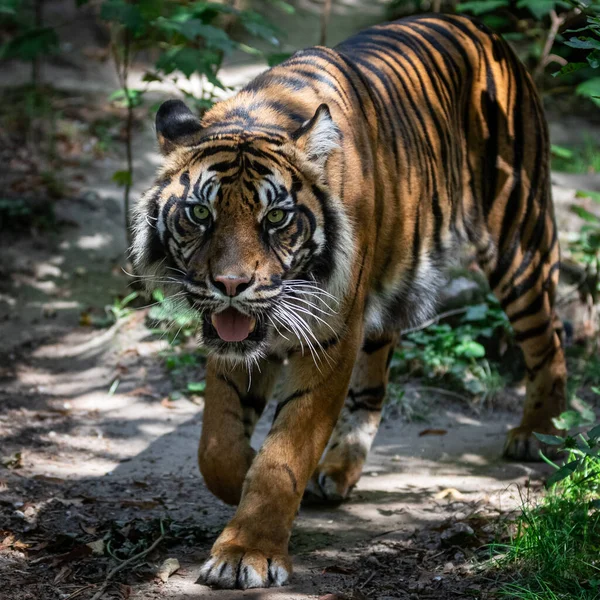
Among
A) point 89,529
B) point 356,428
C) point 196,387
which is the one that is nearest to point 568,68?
point 356,428

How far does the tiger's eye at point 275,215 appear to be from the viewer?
3.00 meters

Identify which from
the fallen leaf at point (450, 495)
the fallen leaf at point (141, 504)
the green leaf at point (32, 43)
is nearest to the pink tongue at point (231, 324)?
the fallen leaf at point (141, 504)

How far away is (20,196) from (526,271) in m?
4.14

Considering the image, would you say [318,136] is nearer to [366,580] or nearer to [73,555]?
[366,580]

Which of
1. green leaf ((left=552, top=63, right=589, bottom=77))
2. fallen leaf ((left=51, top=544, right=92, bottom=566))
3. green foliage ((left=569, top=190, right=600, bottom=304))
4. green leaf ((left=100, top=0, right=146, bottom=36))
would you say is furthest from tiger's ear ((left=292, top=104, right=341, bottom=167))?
green foliage ((left=569, top=190, right=600, bottom=304))

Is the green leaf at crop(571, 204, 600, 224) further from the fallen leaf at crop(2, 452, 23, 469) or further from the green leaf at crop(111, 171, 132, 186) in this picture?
the fallen leaf at crop(2, 452, 23, 469)

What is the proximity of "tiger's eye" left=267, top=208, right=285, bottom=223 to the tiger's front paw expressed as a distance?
1.03 meters

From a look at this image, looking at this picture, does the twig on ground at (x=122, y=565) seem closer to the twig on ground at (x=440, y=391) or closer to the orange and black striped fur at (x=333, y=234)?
the orange and black striped fur at (x=333, y=234)

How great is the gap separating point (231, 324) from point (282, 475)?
52cm

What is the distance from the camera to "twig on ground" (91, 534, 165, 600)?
9.09 feet

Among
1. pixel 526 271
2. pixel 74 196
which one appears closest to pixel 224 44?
pixel 526 271

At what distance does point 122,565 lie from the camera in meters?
2.95

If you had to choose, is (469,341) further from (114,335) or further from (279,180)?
(279,180)

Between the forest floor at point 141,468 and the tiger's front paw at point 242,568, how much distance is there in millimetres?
38
